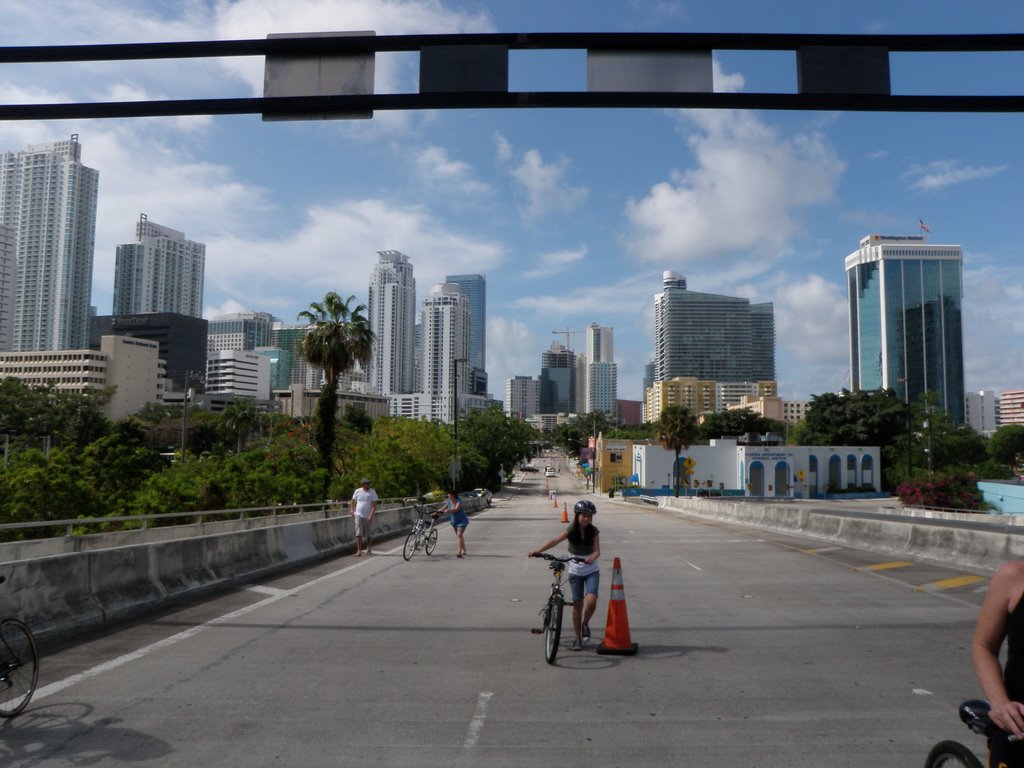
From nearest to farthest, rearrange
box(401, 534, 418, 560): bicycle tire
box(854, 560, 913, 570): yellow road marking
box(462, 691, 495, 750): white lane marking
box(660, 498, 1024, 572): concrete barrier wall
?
box(462, 691, 495, 750): white lane marking
box(660, 498, 1024, 572): concrete barrier wall
box(854, 560, 913, 570): yellow road marking
box(401, 534, 418, 560): bicycle tire

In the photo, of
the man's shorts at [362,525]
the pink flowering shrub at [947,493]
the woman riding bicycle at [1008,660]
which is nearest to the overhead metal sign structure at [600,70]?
the woman riding bicycle at [1008,660]

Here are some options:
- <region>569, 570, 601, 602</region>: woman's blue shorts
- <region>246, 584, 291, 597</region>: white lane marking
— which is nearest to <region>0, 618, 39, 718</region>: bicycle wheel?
<region>569, 570, 601, 602</region>: woman's blue shorts

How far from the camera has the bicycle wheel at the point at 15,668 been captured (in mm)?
6281

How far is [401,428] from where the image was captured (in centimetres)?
6372

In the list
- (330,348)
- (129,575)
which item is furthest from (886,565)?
(330,348)

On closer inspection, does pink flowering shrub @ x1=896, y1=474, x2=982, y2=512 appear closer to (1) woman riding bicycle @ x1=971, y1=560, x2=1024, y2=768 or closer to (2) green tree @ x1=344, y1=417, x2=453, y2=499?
(2) green tree @ x1=344, y1=417, x2=453, y2=499

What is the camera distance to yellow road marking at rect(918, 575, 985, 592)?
1406 centimetres

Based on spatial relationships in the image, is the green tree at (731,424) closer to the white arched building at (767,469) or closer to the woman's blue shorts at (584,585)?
the white arched building at (767,469)

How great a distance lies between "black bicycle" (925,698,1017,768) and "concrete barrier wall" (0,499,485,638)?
340 inches

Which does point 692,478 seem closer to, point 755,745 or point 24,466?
point 24,466

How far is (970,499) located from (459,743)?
184 ft

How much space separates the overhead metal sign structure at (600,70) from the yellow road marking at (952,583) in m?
8.39

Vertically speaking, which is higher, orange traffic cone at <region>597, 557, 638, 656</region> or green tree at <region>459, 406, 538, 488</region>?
green tree at <region>459, 406, 538, 488</region>

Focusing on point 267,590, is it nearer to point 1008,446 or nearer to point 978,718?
point 978,718
